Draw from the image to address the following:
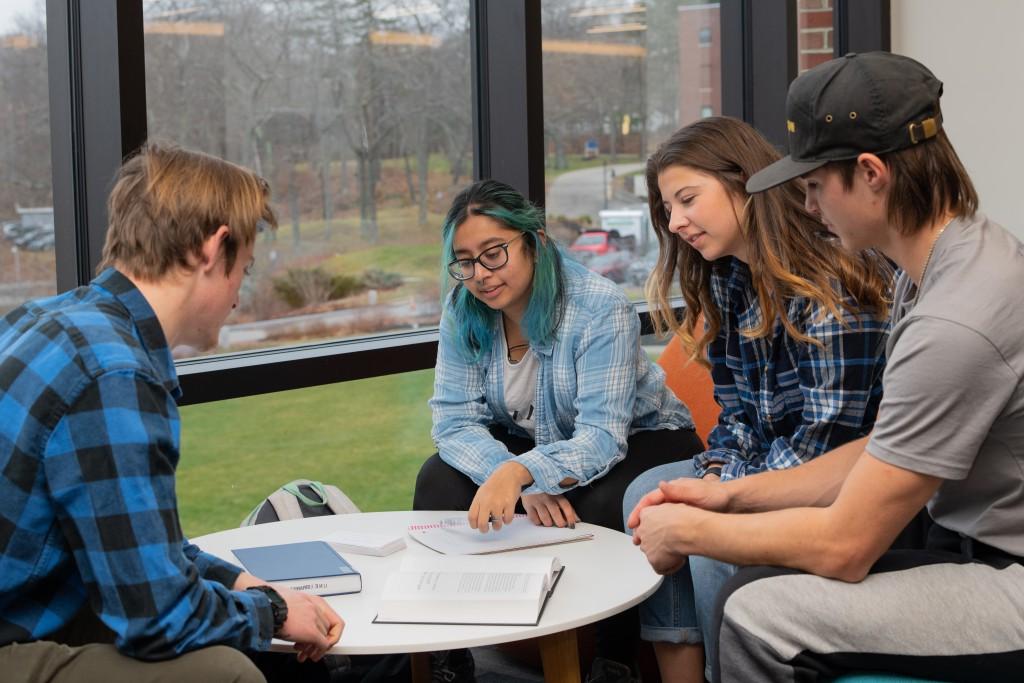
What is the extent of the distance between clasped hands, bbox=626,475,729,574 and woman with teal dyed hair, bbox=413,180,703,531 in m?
0.46

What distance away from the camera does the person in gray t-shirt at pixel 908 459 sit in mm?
1581

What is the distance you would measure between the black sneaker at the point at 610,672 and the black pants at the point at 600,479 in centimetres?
32

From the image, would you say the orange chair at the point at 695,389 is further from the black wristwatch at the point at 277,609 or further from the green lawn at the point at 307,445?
the black wristwatch at the point at 277,609

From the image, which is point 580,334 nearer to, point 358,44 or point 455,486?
point 455,486

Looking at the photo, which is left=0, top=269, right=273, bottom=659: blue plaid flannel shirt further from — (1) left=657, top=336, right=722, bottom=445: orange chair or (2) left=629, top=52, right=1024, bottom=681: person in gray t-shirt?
(1) left=657, top=336, right=722, bottom=445: orange chair

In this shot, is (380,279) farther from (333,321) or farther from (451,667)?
(451,667)

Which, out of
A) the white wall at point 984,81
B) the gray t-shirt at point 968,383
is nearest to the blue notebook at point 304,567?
the gray t-shirt at point 968,383

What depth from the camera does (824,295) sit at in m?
2.27

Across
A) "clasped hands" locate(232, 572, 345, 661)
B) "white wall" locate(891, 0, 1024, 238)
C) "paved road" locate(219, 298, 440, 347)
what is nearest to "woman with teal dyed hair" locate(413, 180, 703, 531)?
"paved road" locate(219, 298, 440, 347)

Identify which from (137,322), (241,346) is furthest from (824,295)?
(241,346)

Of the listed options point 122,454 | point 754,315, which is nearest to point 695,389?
point 754,315

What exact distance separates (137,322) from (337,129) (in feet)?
6.92

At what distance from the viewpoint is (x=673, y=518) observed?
6.29 ft

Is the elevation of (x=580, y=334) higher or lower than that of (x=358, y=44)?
lower
